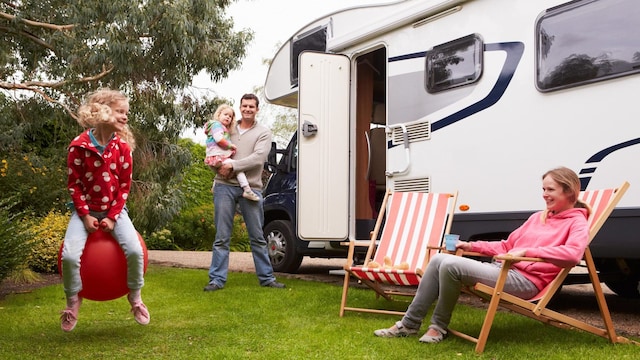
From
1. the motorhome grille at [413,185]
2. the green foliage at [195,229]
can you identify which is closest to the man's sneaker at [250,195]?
the motorhome grille at [413,185]

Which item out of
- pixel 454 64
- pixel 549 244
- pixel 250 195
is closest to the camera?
pixel 549 244

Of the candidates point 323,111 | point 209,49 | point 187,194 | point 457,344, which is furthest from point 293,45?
point 187,194

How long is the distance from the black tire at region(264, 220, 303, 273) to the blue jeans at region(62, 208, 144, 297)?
3.92 metres

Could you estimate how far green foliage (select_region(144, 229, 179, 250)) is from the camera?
535 inches

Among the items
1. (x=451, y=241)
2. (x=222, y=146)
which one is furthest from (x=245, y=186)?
(x=451, y=241)

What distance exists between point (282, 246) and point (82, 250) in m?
4.27

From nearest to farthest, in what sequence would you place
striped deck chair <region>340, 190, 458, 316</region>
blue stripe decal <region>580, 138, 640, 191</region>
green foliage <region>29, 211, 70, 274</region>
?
1. blue stripe decal <region>580, 138, 640, 191</region>
2. striped deck chair <region>340, 190, 458, 316</region>
3. green foliage <region>29, 211, 70, 274</region>

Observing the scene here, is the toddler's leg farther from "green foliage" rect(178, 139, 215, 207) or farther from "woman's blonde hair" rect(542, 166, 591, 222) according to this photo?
"green foliage" rect(178, 139, 215, 207)

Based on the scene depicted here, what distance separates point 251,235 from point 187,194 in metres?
9.17

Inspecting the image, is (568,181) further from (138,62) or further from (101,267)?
(138,62)

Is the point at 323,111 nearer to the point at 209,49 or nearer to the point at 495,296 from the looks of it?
the point at 495,296

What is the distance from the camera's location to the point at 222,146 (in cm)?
600

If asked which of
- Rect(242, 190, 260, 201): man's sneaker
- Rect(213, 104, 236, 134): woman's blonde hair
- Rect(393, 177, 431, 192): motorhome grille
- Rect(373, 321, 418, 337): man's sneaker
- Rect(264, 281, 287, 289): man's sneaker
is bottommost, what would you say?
Rect(264, 281, 287, 289): man's sneaker

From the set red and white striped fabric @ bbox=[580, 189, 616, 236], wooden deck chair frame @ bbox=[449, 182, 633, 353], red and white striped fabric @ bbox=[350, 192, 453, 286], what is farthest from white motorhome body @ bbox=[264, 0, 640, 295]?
wooden deck chair frame @ bbox=[449, 182, 633, 353]
